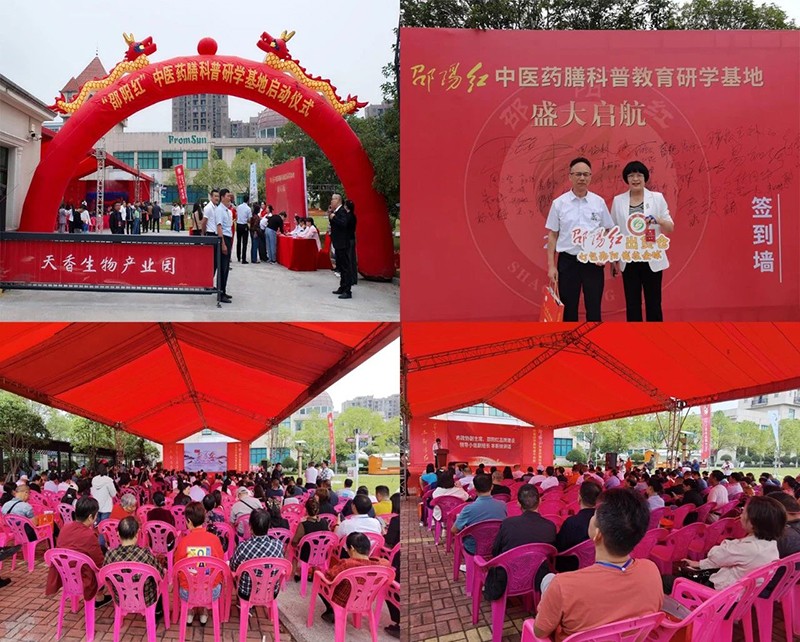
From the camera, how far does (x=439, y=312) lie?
5.76 meters

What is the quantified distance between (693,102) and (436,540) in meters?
3.99

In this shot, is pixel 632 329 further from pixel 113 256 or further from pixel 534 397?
pixel 113 256

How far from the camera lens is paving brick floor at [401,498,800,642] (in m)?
3.87

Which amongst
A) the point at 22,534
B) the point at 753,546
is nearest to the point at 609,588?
the point at 753,546

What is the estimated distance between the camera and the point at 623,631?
2273mm

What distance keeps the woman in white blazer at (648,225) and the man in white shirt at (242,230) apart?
312 centimetres

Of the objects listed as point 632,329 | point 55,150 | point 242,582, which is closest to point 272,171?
point 55,150

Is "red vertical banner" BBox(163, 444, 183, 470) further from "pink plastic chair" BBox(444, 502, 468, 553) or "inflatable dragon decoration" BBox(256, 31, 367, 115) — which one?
"inflatable dragon decoration" BBox(256, 31, 367, 115)

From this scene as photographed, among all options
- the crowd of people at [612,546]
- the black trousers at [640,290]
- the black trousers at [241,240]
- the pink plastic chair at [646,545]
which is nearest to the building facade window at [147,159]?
the black trousers at [241,240]

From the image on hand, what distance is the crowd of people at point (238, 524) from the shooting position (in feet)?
12.0

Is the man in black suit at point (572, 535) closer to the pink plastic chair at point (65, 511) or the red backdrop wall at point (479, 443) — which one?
the pink plastic chair at point (65, 511)

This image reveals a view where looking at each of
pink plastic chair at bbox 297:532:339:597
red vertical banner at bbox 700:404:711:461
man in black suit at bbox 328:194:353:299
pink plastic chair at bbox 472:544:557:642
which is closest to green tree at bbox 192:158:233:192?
man in black suit at bbox 328:194:353:299

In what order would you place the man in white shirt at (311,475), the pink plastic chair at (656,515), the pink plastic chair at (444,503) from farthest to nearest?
the man in white shirt at (311,475) → the pink plastic chair at (444,503) → the pink plastic chair at (656,515)

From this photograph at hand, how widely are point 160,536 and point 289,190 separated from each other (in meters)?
3.42
